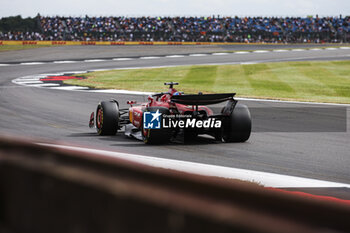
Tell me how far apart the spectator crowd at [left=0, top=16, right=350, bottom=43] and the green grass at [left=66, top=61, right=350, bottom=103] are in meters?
24.3

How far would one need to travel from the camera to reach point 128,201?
1153 mm

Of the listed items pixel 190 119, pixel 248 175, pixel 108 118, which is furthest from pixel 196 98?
pixel 248 175

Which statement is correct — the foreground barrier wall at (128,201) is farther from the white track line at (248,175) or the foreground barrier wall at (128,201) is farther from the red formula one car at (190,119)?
the red formula one car at (190,119)

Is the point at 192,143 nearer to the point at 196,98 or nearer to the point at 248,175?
the point at 196,98

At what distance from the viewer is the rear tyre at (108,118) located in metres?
10.6

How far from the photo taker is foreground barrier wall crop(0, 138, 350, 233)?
37.1 inches

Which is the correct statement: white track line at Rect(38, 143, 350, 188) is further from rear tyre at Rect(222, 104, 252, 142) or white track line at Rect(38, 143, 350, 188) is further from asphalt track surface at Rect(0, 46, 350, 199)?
rear tyre at Rect(222, 104, 252, 142)

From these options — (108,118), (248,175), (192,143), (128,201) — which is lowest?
(192,143)

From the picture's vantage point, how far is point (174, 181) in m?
1.07

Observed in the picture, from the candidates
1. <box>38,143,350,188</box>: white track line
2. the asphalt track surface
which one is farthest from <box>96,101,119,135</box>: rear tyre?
<box>38,143,350,188</box>: white track line

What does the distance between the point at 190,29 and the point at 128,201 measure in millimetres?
64296

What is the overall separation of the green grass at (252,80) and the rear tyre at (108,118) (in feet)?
30.2

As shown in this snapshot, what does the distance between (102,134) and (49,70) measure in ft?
78.1

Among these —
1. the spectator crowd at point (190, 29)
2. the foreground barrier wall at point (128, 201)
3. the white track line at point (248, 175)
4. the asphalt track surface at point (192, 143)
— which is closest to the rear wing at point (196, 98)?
the asphalt track surface at point (192, 143)
